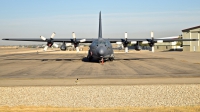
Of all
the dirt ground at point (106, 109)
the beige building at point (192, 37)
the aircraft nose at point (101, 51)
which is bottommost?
the dirt ground at point (106, 109)

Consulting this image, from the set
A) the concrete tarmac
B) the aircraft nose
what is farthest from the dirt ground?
the aircraft nose

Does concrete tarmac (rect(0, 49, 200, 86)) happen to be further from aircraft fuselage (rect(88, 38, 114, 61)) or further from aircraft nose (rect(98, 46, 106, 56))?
aircraft nose (rect(98, 46, 106, 56))

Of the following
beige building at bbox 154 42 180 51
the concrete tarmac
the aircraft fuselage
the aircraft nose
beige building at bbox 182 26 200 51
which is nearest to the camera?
the concrete tarmac

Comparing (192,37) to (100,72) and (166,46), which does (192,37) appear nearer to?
(166,46)

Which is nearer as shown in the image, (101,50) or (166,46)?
(101,50)

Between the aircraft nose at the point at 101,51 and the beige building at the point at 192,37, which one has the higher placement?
the beige building at the point at 192,37

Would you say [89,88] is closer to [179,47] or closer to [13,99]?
[13,99]

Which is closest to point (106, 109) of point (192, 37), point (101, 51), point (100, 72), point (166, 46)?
point (100, 72)

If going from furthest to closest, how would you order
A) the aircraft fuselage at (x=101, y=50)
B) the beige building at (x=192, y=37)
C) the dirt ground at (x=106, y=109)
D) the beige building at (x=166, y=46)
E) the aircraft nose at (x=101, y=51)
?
the beige building at (x=166, y=46)
the beige building at (x=192, y=37)
the aircraft fuselage at (x=101, y=50)
the aircraft nose at (x=101, y=51)
the dirt ground at (x=106, y=109)

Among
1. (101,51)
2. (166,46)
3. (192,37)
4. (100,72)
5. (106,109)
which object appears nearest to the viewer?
(106,109)

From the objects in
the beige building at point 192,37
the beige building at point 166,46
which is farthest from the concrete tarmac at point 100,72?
the beige building at point 166,46

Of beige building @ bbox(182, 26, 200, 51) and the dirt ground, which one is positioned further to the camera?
beige building @ bbox(182, 26, 200, 51)

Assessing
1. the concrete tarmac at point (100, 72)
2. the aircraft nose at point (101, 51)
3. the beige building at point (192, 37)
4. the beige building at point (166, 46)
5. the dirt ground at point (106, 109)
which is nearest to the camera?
the dirt ground at point (106, 109)

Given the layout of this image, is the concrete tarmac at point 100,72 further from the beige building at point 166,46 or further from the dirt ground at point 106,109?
the beige building at point 166,46
